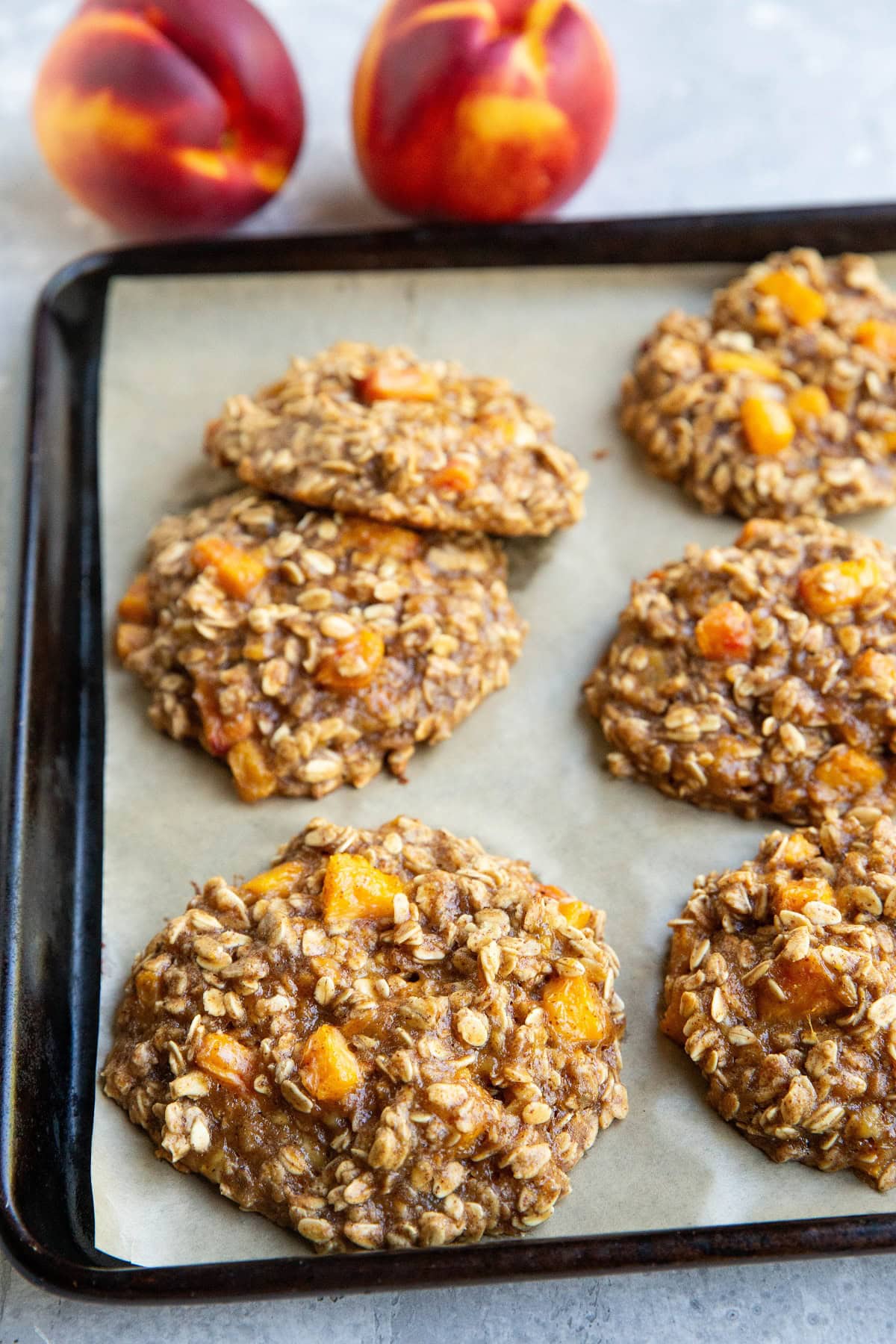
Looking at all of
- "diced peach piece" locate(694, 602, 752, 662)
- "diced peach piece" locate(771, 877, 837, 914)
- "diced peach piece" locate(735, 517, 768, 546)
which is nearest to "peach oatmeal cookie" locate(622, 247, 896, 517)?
"diced peach piece" locate(735, 517, 768, 546)

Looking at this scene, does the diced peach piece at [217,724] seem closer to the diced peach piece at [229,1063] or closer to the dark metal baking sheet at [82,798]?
the dark metal baking sheet at [82,798]

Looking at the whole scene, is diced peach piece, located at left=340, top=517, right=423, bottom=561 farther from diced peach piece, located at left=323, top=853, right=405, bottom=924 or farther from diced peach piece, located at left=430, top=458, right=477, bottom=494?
diced peach piece, located at left=323, top=853, right=405, bottom=924

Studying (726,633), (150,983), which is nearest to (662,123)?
(726,633)

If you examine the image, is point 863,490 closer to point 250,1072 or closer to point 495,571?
point 495,571

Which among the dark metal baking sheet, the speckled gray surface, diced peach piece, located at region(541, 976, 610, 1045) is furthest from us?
the speckled gray surface

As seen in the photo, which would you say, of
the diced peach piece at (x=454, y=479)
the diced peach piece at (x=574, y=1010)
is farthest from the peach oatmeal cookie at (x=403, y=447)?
the diced peach piece at (x=574, y=1010)

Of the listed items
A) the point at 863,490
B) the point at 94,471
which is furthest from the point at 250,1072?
the point at 863,490
